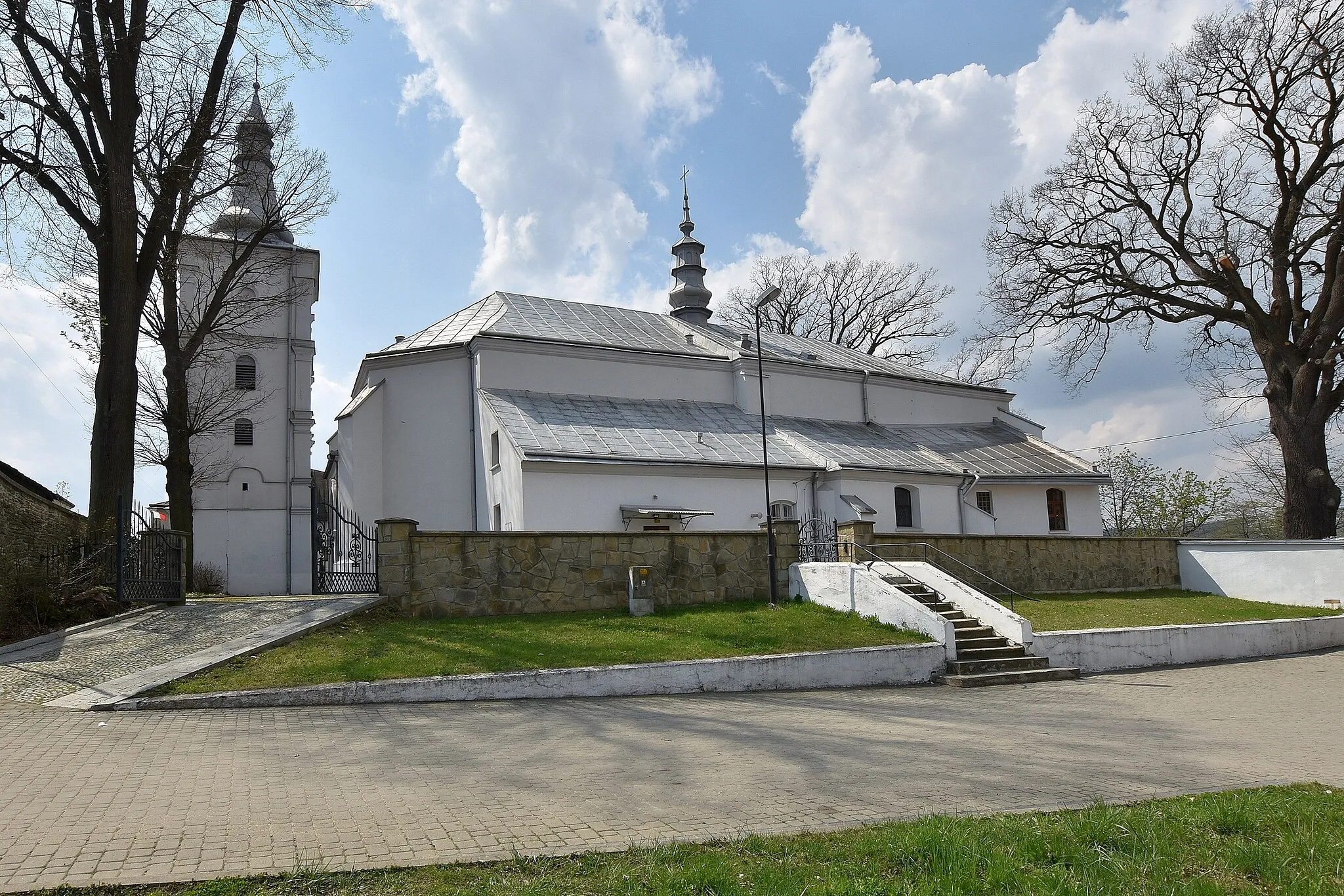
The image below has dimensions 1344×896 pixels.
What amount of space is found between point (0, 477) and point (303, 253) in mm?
21883

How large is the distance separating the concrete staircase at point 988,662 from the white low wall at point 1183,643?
0.35 m

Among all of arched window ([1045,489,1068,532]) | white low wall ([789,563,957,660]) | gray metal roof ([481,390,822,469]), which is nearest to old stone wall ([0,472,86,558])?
gray metal roof ([481,390,822,469])

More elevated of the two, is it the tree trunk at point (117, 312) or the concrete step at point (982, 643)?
the tree trunk at point (117, 312)

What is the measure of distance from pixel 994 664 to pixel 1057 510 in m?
20.0

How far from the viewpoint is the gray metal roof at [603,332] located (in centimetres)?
2808

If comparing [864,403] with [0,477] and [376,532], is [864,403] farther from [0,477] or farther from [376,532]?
[0,477]

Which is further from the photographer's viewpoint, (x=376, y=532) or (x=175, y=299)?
(x=175, y=299)

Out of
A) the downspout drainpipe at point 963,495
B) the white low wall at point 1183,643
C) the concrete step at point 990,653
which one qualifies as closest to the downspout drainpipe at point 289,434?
the downspout drainpipe at point 963,495

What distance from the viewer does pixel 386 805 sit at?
5.66 m

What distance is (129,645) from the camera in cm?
1191

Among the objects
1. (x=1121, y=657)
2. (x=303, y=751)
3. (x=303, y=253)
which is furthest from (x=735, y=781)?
(x=303, y=253)

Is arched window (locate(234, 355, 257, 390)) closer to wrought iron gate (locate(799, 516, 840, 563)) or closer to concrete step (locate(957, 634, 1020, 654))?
wrought iron gate (locate(799, 516, 840, 563))

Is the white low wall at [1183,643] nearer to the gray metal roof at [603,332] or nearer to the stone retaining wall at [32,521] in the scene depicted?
the stone retaining wall at [32,521]

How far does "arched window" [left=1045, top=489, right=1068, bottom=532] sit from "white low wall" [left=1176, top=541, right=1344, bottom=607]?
8.04 m
